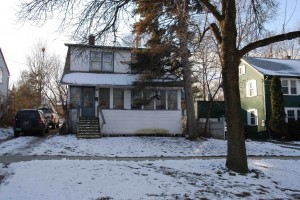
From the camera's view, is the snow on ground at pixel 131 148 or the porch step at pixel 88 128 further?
the porch step at pixel 88 128

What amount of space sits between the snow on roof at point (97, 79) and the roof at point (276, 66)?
12.6 m

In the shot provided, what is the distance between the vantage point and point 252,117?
104 feet

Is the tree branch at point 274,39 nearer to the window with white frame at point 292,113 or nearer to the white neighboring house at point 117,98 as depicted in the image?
the white neighboring house at point 117,98

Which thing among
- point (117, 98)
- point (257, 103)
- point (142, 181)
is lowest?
point (142, 181)

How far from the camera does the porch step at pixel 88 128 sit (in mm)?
20906

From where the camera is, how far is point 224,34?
1191 cm

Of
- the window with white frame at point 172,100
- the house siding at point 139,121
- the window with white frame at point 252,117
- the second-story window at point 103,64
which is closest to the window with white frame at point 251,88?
the window with white frame at point 252,117

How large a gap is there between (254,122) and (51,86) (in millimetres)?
28879

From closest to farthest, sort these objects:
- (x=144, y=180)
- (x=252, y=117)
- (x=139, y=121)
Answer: (x=144, y=180) → (x=139, y=121) → (x=252, y=117)

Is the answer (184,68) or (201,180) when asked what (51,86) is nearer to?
(184,68)

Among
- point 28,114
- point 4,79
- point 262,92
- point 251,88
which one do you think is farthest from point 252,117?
point 4,79

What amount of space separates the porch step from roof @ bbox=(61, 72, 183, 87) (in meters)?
2.43

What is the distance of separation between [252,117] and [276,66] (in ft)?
18.4

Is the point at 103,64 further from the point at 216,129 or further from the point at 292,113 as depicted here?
the point at 292,113
